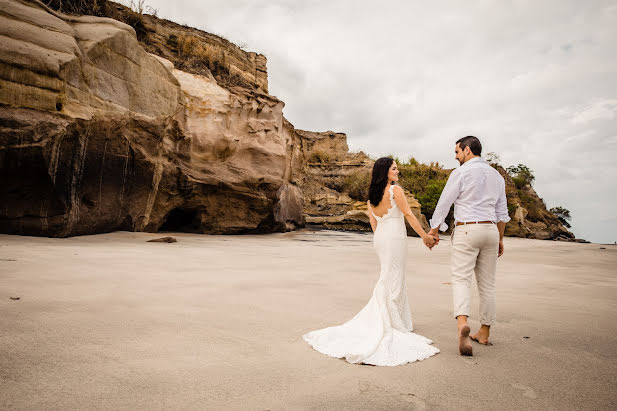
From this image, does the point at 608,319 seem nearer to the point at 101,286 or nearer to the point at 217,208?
the point at 101,286

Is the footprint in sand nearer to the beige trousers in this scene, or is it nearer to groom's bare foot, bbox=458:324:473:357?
groom's bare foot, bbox=458:324:473:357

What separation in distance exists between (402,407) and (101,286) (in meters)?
3.23

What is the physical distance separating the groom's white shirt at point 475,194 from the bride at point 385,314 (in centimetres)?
36

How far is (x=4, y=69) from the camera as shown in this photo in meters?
6.18

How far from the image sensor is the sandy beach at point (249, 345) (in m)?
1.82

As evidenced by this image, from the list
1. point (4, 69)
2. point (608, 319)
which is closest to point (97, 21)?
point (4, 69)

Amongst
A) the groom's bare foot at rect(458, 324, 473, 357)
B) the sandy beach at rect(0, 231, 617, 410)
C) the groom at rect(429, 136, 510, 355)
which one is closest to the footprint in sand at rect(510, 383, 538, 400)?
the sandy beach at rect(0, 231, 617, 410)

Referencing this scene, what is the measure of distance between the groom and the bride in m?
0.35

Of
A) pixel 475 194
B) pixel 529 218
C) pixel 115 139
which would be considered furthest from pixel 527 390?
pixel 529 218

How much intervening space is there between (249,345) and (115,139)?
713 centimetres

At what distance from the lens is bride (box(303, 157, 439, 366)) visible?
2.44 meters

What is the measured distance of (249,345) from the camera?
2488 millimetres

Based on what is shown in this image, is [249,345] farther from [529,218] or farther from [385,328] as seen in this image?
[529,218]

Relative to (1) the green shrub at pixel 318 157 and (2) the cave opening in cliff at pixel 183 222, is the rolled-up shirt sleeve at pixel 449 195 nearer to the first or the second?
(2) the cave opening in cliff at pixel 183 222
